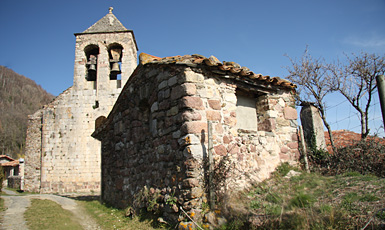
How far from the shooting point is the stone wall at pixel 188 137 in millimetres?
4859

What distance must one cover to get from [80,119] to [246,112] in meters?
13.0

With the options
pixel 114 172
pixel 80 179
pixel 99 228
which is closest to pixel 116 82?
pixel 80 179

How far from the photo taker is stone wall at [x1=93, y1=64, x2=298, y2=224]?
4.86 m

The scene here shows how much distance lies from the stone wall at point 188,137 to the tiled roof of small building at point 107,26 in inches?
469

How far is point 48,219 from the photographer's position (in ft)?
21.4

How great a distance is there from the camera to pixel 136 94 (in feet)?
22.5

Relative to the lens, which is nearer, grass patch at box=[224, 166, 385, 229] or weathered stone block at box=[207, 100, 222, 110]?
grass patch at box=[224, 166, 385, 229]

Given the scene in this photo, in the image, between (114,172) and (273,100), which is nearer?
(273,100)

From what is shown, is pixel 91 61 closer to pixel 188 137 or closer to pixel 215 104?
pixel 215 104

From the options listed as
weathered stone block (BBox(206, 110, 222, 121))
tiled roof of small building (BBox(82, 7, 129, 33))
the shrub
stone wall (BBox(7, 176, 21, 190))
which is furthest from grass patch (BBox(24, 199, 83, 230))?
stone wall (BBox(7, 176, 21, 190))

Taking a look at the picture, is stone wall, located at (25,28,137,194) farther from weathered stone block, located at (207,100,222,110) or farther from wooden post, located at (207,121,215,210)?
wooden post, located at (207,121,215,210)

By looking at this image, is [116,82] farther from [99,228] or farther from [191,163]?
[191,163]

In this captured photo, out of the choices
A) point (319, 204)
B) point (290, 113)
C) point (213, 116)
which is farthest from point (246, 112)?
point (319, 204)

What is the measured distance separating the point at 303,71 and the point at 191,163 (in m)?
7.59
